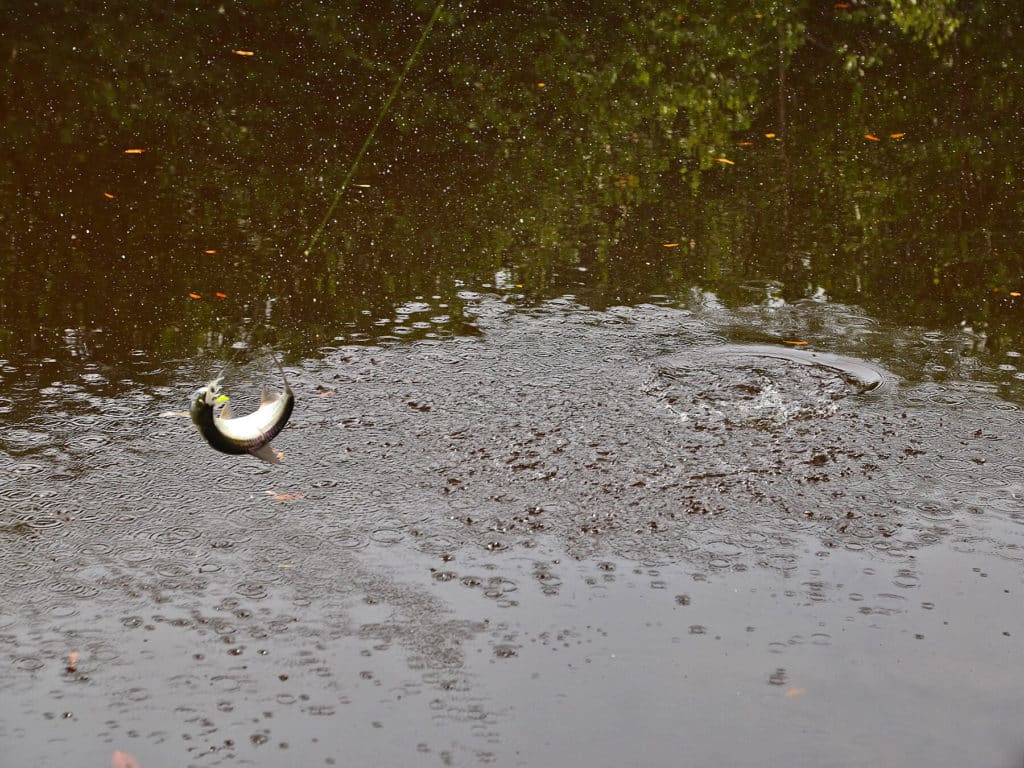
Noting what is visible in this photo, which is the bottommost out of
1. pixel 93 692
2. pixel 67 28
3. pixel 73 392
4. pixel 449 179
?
pixel 93 692

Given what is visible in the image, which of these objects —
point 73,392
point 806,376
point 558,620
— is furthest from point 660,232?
point 558,620

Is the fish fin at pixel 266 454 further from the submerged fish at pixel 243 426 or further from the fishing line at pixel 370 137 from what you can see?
the fishing line at pixel 370 137

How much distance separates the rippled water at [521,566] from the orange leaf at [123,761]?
31 mm

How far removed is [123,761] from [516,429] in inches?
109

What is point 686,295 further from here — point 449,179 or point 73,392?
point 73,392

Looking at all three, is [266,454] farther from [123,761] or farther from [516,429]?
[516,429]

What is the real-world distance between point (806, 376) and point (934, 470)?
3.76 feet

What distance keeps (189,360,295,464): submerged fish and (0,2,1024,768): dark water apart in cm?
63

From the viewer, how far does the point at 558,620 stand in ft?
16.0

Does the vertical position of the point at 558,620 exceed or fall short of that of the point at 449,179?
it falls short

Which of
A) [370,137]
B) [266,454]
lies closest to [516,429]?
[266,454]

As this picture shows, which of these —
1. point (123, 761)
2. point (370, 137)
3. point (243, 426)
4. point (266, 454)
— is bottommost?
point (123, 761)

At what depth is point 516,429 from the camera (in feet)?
20.9

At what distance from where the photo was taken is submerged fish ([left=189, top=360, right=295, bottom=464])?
4.61 meters
